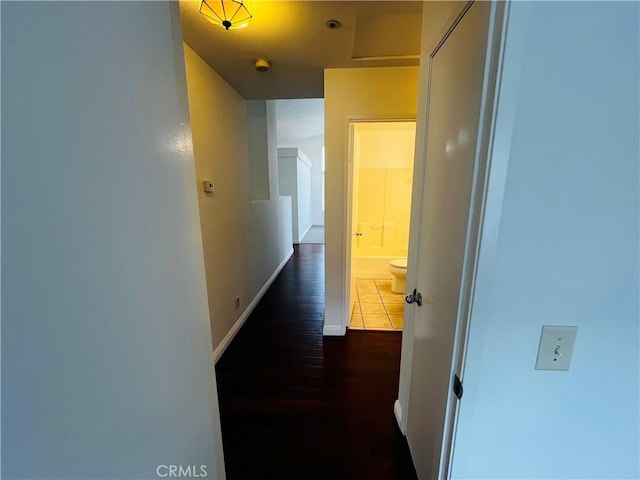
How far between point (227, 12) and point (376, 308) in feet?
9.70

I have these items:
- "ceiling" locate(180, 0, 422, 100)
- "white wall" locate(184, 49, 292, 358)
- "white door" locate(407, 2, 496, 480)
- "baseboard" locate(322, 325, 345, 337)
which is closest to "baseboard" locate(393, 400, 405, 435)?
"white door" locate(407, 2, 496, 480)

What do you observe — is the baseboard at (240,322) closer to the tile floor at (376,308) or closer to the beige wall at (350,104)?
the tile floor at (376,308)

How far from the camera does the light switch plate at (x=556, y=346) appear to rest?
0.62 meters

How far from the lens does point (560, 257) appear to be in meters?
0.59

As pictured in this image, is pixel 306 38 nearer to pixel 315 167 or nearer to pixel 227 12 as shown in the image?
pixel 227 12

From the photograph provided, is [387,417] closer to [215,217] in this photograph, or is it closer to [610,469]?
[610,469]

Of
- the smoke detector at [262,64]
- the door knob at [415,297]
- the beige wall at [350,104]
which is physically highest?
the smoke detector at [262,64]

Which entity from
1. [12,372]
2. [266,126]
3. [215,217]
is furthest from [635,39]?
[266,126]

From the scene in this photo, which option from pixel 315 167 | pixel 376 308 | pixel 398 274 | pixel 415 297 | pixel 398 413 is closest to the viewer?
pixel 415 297

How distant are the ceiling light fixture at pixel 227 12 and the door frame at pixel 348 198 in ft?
3.40

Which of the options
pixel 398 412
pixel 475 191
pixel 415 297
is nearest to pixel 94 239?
pixel 475 191

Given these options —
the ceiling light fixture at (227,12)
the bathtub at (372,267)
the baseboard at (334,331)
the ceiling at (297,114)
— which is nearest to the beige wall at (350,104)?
the ceiling light fixture at (227,12)

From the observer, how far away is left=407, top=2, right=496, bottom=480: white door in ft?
2.15

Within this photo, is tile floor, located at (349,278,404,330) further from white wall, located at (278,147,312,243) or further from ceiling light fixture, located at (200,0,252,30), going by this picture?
white wall, located at (278,147,312,243)
